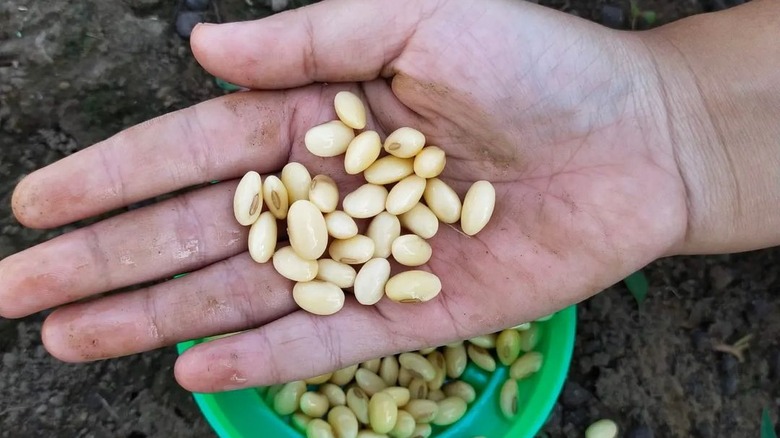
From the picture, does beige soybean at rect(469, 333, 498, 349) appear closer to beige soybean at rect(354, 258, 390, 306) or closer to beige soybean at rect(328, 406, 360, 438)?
beige soybean at rect(328, 406, 360, 438)

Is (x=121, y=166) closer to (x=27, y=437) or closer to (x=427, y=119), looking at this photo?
(x=427, y=119)

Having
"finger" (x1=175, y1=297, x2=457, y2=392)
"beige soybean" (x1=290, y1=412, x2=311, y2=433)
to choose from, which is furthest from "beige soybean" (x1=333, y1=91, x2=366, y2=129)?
"beige soybean" (x1=290, y1=412, x2=311, y2=433)

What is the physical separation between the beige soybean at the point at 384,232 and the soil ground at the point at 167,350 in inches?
25.6

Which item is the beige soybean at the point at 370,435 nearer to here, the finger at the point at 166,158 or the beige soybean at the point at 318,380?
the beige soybean at the point at 318,380

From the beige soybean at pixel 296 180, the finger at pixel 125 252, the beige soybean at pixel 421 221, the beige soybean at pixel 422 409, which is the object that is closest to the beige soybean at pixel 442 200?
the beige soybean at pixel 421 221

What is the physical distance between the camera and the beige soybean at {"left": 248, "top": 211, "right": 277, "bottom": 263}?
1.43 metres

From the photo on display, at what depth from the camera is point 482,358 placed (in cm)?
182

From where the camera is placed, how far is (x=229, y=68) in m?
1.39

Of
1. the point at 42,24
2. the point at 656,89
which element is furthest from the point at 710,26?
the point at 42,24

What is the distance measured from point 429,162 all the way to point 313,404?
612mm

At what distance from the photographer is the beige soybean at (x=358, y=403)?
1.74 meters

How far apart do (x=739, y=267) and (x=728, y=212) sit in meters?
0.50

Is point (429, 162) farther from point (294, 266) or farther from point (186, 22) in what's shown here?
point (186, 22)

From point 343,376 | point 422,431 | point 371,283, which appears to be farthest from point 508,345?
point 371,283
